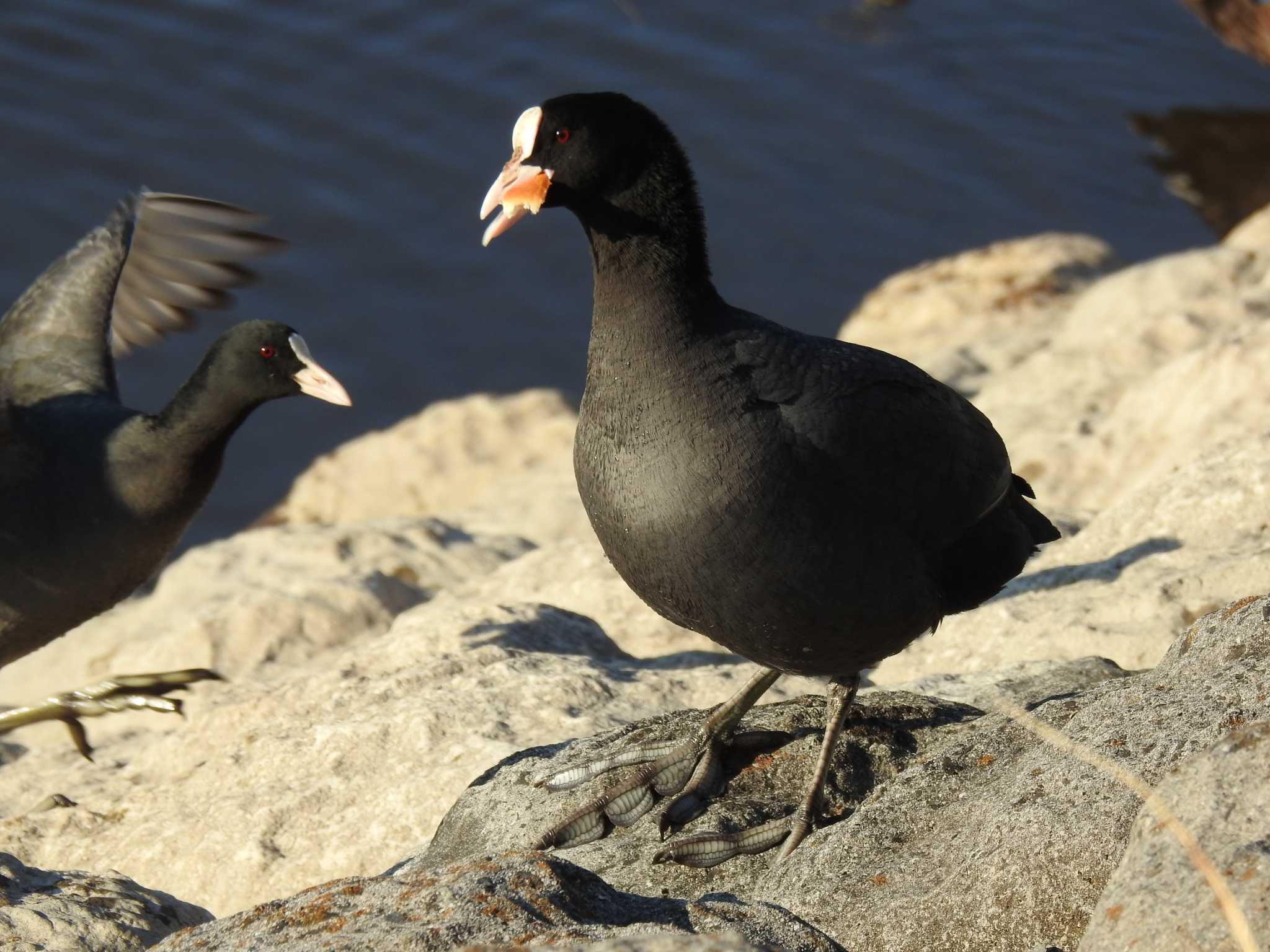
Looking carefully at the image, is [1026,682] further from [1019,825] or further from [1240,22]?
[1240,22]

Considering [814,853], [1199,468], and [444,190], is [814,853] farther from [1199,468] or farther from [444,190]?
[444,190]

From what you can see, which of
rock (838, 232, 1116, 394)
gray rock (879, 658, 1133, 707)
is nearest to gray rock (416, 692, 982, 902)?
gray rock (879, 658, 1133, 707)

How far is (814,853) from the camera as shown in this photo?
3420mm

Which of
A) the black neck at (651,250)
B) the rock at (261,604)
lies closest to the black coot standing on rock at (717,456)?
the black neck at (651,250)

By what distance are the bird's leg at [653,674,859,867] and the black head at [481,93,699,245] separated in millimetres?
1282

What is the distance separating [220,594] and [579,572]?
6.30 feet

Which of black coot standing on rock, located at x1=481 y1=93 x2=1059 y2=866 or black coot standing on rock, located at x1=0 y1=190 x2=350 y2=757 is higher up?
black coot standing on rock, located at x1=481 y1=93 x2=1059 y2=866

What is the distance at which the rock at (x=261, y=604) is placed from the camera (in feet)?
21.7

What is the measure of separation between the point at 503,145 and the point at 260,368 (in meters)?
8.05

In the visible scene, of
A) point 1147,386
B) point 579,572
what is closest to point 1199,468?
point 1147,386

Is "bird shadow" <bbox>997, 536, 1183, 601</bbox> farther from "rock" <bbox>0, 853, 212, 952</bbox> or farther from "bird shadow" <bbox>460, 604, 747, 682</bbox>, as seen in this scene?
"rock" <bbox>0, 853, 212, 952</bbox>

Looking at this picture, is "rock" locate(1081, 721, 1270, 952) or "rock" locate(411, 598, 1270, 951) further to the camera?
"rock" locate(411, 598, 1270, 951)

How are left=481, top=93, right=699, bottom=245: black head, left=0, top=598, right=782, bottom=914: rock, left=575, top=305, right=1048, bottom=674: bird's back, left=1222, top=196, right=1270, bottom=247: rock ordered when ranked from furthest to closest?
left=1222, top=196, right=1270, bottom=247: rock
left=0, top=598, right=782, bottom=914: rock
left=481, top=93, right=699, bottom=245: black head
left=575, top=305, right=1048, bottom=674: bird's back

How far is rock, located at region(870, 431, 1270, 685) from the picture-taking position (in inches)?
196
